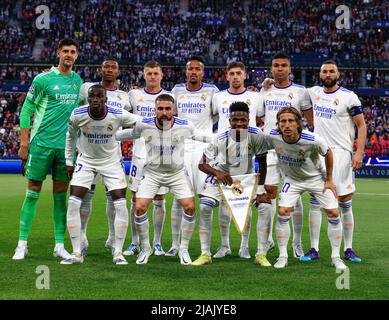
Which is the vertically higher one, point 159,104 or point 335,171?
point 159,104

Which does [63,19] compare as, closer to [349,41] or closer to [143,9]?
[143,9]

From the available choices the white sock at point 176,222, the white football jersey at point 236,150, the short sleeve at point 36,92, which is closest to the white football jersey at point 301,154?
the white football jersey at point 236,150

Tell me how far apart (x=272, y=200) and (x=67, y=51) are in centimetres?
308

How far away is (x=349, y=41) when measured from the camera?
40844mm

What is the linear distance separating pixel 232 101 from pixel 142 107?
47.9 inches

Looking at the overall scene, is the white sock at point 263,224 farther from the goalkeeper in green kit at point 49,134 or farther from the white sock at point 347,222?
the goalkeeper in green kit at point 49,134

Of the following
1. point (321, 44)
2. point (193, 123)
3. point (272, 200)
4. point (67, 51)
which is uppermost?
point (321, 44)

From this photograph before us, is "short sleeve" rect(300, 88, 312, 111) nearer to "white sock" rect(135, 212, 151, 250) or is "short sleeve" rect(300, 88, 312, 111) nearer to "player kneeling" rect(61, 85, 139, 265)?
"player kneeling" rect(61, 85, 139, 265)

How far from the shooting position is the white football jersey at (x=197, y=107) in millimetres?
8992

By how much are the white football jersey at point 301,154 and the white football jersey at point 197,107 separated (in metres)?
1.22

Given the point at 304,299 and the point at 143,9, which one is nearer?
the point at 304,299
